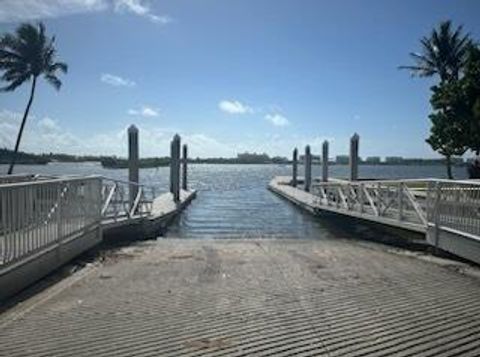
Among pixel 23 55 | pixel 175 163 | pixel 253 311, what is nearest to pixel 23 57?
pixel 23 55

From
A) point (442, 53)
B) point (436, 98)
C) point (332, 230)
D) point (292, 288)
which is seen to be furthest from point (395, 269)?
point (442, 53)

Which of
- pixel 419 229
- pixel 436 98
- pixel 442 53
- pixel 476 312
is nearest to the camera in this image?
pixel 476 312

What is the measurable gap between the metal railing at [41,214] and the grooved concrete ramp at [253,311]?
2.33ft

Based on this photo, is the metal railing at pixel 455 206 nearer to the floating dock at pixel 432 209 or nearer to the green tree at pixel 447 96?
the floating dock at pixel 432 209

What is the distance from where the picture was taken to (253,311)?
6.69 meters

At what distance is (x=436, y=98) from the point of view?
93.7 feet

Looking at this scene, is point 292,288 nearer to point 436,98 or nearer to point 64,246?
point 64,246

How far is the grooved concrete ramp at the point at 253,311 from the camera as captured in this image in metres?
5.51

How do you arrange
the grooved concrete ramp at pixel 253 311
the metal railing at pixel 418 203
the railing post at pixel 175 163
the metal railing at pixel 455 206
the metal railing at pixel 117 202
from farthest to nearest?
the railing post at pixel 175 163 < the metal railing at pixel 117 202 < the metal railing at pixel 418 203 < the metal railing at pixel 455 206 < the grooved concrete ramp at pixel 253 311

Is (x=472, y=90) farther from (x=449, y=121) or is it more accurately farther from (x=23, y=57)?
(x=23, y=57)

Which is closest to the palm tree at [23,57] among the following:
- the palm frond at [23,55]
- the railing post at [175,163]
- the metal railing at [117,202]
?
the palm frond at [23,55]

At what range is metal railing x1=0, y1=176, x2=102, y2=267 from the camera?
7.32m

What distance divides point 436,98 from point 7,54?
26.2 metres

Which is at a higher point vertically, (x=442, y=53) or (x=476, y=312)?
(x=442, y=53)
